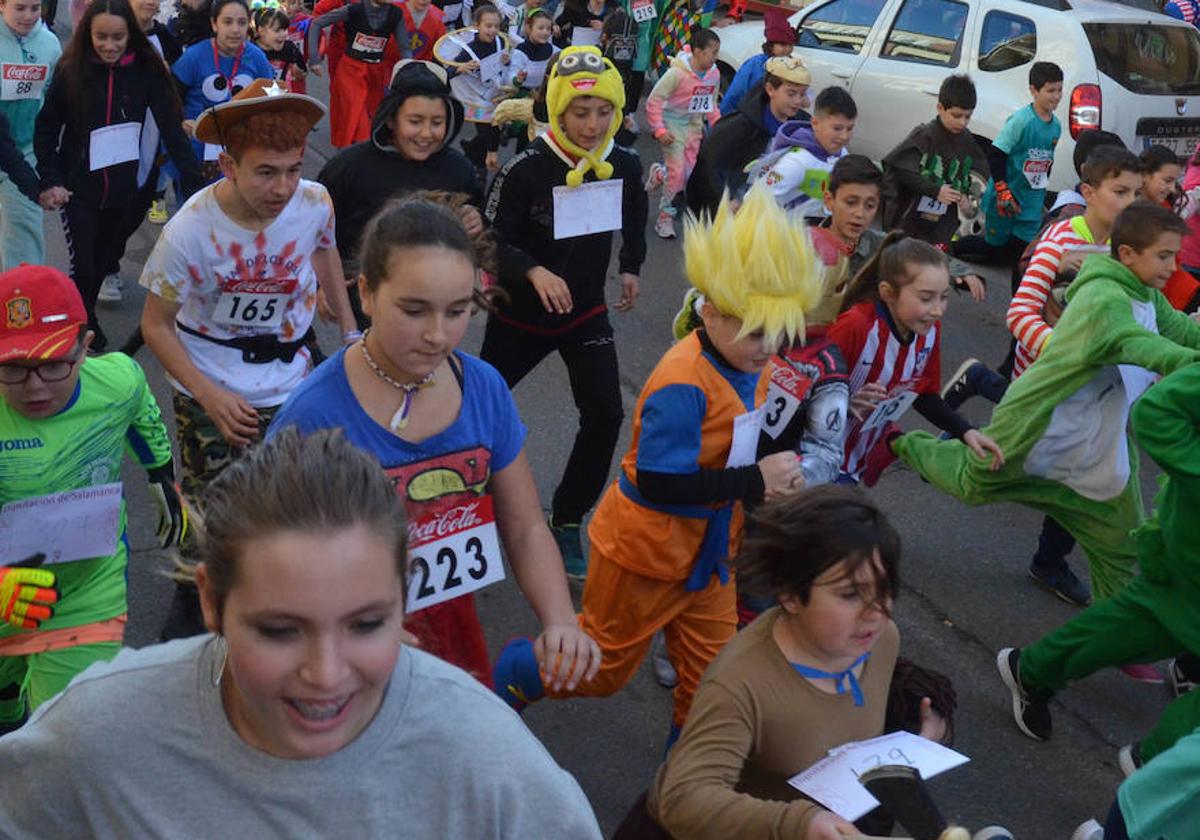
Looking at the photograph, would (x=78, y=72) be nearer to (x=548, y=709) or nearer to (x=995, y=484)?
(x=548, y=709)

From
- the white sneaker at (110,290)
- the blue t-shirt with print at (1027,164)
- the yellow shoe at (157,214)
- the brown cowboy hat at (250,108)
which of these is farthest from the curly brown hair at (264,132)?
the yellow shoe at (157,214)

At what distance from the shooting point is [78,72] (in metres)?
7.16

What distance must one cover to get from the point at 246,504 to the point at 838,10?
11528mm

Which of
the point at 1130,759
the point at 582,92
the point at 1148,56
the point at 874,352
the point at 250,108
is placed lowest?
the point at 1130,759

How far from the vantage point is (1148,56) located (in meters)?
11.4

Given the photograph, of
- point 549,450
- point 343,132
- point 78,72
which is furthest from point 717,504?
point 343,132

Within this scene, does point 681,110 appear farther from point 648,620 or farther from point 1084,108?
point 648,620

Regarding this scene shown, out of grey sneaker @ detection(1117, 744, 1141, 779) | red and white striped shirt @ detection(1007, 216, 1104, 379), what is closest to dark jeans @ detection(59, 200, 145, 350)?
red and white striped shirt @ detection(1007, 216, 1104, 379)

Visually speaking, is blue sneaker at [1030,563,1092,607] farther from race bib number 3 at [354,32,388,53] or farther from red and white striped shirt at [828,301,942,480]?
race bib number 3 at [354,32,388,53]

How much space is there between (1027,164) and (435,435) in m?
7.37

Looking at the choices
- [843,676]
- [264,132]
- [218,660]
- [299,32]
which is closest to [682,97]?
[299,32]

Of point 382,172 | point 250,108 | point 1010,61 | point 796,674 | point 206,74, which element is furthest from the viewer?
point 1010,61

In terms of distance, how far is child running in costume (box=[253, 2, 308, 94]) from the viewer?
11938mm

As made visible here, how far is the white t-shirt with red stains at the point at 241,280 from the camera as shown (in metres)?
4.49
